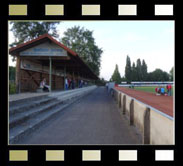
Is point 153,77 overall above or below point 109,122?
above

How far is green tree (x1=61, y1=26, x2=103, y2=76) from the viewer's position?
47.1 metres

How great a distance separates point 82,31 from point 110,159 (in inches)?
2125

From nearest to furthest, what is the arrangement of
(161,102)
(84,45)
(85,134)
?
(85,134) < (161,102) < (84,45)

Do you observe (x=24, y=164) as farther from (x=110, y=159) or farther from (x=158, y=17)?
(x=158, y=17)

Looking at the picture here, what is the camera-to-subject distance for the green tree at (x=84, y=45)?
1855 inches

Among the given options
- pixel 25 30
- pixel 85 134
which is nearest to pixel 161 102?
pixel 85 134

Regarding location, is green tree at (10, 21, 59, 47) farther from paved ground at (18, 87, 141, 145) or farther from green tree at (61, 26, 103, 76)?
paved ground at (18, 87, 141, 145)

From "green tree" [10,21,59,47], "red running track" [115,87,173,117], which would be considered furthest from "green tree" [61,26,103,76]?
"red running track" [115,87,173,117]

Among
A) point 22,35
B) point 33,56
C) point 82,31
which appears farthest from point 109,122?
point 82,31

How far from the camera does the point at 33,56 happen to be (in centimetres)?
1364

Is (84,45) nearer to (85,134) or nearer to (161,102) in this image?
(161,102)

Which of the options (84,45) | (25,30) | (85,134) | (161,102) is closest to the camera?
(85,134)

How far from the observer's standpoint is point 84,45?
47562mm

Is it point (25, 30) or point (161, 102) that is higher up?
point (25, 30)
